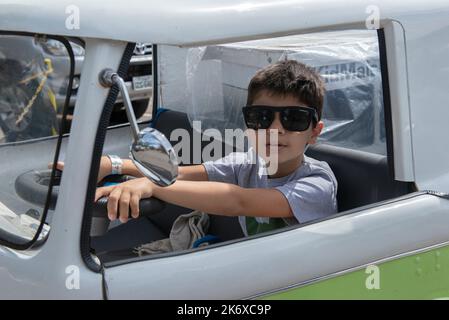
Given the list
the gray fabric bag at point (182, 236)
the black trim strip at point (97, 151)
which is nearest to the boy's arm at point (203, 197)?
the black trim strip at point (97, 151)

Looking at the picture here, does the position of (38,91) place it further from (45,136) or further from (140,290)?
(140,290)

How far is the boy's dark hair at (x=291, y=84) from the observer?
5.92 ft

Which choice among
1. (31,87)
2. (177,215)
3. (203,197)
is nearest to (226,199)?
(203,197)

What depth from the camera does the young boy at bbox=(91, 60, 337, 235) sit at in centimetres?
154

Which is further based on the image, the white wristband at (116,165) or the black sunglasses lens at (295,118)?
the white wristband at (116,165)

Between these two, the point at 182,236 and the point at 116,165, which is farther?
the point at 182,236

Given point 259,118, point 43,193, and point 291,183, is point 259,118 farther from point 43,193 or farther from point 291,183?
point 43,193

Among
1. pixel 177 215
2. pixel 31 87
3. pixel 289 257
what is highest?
pixel 31 87

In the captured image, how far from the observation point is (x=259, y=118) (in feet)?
5.58

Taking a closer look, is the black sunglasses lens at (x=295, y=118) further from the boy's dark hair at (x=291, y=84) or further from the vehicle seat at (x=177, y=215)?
the vehicle seat at (x=177, y=215)

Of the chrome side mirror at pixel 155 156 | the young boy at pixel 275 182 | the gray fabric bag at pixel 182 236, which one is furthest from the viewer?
the gray fabric bag at pixel 182 236

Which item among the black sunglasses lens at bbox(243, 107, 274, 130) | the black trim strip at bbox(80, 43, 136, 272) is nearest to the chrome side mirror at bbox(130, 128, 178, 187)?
the black trim strip at bbox(80, 43, 136, 272)

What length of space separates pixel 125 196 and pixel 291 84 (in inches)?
25.9

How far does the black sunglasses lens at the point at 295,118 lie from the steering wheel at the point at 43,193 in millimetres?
422
